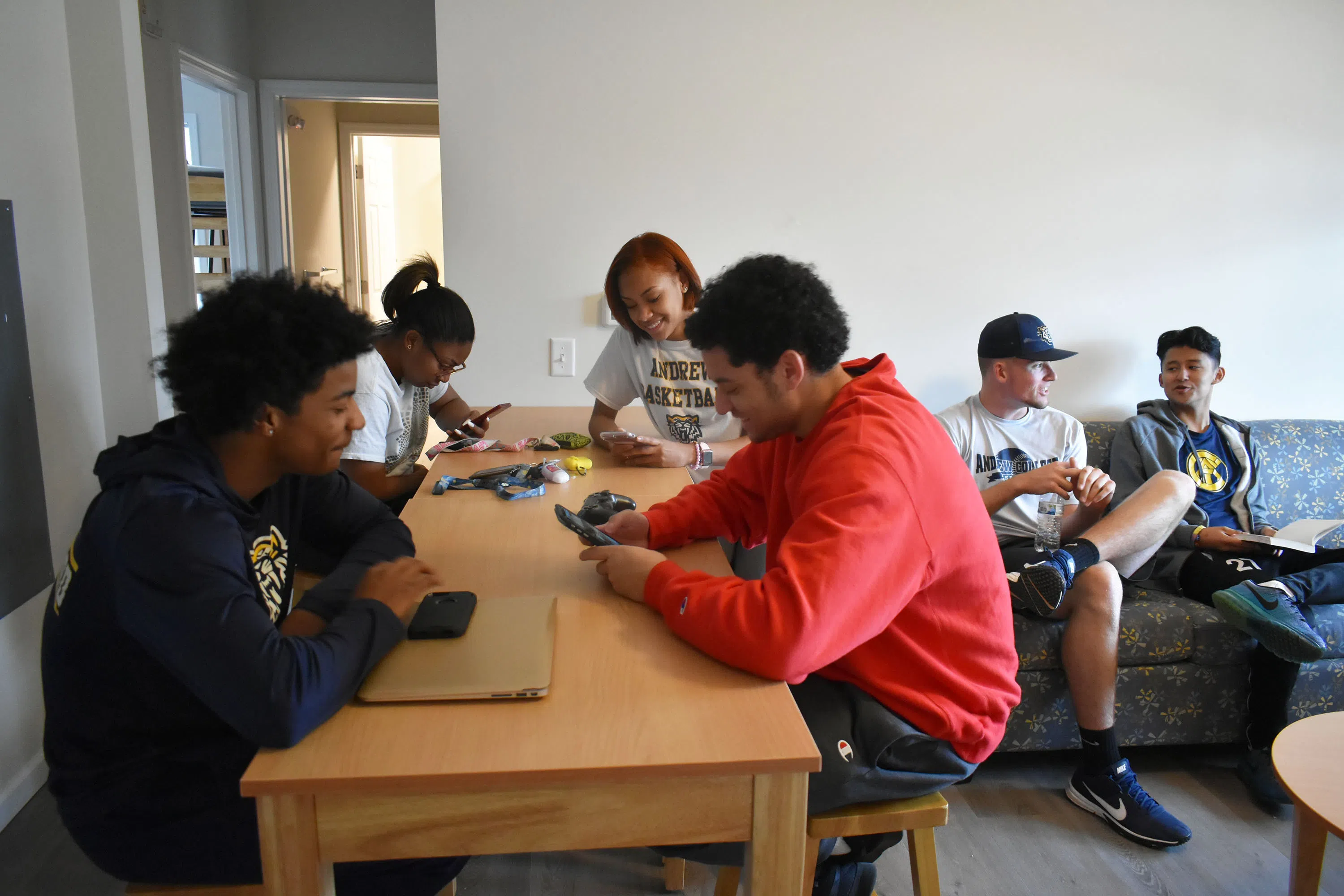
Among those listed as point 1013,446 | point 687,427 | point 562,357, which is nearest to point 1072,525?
point 1013,446

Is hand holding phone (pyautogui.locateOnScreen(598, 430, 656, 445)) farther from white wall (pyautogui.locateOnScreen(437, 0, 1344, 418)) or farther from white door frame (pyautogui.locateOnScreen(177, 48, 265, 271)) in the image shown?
white door frame (pyautogui.locateOnScreen(177, 48, 265, 271))

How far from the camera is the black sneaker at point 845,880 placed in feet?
4.74

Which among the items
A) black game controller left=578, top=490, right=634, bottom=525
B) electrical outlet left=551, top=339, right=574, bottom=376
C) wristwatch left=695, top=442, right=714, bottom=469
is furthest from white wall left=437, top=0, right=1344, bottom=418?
black game controller left=578, top=490, right=634, bottom=525

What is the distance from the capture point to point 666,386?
237 centimetres

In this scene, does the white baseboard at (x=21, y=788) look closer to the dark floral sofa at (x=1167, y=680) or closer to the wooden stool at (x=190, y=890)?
the wooden stool at (x=190, y=890)

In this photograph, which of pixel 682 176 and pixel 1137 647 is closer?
pixel 1137 647

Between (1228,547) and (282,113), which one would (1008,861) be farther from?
(282,113)

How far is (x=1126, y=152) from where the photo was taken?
10.4ft

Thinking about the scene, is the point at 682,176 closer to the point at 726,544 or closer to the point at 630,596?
the point at 726,544

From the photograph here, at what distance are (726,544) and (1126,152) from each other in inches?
84.6

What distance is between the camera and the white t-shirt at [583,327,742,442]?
235 centimetres

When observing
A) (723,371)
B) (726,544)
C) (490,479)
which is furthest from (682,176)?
(723,371)

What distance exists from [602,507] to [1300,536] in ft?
6.53

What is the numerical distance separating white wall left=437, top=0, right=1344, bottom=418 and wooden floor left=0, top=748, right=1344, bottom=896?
62.6 inches
